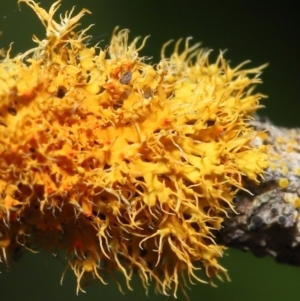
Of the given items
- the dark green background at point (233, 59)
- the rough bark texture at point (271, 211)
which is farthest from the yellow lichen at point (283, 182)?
the dark green background at point (233, 59)

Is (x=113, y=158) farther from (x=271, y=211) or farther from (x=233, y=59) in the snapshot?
(x=233, y=59)

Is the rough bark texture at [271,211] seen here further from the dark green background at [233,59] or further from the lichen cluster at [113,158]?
the dark green background at [233,59]

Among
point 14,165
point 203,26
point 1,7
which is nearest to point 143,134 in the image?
point 14,165

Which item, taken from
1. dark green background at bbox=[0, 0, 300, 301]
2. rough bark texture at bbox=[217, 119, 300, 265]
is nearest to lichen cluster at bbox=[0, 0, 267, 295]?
rough bark texture at bbox=[217, 119, 300, 265]

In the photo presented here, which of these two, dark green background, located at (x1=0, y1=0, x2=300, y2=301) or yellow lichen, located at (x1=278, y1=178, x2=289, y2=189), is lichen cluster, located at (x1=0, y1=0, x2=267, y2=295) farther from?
dark green background, located at (x1=0, y1=0, x2=300, y2=301)

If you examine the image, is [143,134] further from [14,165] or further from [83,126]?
[14,165]
